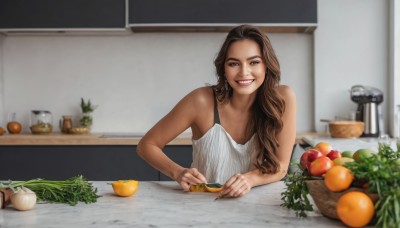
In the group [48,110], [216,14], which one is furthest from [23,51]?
[216,14]

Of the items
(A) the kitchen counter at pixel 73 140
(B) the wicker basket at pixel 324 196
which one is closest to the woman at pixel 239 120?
(B) the wicker basket at pixel 324 196

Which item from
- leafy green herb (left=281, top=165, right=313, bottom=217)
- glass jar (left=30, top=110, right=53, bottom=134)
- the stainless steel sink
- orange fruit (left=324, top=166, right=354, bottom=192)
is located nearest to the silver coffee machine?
the stainless steel sink

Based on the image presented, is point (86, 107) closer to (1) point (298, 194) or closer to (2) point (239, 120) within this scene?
(2) point (239, 120)

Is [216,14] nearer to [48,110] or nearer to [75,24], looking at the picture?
[75,24]

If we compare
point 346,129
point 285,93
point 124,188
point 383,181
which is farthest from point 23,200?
point 346,129

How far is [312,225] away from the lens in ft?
4.62

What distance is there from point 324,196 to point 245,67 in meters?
0.79

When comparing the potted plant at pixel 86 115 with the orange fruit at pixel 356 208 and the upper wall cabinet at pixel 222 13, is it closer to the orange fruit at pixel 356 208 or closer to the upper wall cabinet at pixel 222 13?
the upper wall cabinet at pixel 222 13

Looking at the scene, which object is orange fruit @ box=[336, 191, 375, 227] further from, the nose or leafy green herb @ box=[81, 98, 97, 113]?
leafy green herb @ box=[81, 98, 97, 113]

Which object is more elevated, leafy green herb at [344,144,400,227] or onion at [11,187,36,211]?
leafy green herb at [344,144,400,227]

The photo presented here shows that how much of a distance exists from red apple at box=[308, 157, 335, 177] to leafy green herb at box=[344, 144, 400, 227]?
92 millimetres

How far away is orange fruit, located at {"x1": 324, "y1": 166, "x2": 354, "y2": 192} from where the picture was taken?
54.7 inches

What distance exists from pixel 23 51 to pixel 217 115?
267 centimetres

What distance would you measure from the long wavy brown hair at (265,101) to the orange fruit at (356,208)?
0.74 m
